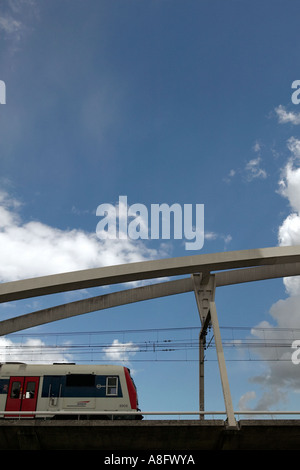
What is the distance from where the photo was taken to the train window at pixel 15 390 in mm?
23053

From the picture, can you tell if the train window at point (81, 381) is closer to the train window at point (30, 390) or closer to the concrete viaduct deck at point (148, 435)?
the train window at point (30, 390)

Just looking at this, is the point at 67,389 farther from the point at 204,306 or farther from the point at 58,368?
the point at 204,306

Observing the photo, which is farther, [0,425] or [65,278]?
[65,278]

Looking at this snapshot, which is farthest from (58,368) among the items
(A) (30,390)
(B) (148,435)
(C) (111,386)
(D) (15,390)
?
(B) (148,435)

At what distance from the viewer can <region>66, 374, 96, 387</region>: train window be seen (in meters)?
23.1

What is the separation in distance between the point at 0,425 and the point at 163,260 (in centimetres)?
1077

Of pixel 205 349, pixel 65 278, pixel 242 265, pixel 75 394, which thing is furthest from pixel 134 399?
pixel 242 265

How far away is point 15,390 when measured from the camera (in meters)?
23.2

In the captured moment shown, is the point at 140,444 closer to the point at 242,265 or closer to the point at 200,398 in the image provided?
the point at 200,398

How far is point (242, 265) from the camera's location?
22.8m

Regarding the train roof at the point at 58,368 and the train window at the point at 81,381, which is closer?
the train window at the point at 81,381

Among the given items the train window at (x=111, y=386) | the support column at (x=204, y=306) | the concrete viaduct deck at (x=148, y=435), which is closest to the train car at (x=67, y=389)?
the train window at (x=111, y=386)

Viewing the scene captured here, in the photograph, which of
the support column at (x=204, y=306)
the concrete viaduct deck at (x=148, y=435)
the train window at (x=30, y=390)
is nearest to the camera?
the concrete viaduct deck at (x=148, y=435)

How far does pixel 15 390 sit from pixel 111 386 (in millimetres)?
5342
